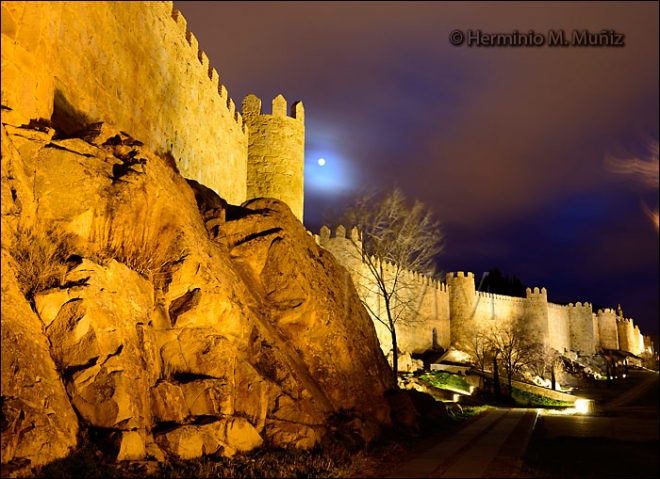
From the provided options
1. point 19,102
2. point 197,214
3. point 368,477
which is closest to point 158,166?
point 197,214

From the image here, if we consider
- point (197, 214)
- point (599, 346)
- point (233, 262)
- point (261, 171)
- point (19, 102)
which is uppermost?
point (261, 171)

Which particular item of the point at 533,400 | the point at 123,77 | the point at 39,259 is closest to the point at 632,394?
the point at 533,400

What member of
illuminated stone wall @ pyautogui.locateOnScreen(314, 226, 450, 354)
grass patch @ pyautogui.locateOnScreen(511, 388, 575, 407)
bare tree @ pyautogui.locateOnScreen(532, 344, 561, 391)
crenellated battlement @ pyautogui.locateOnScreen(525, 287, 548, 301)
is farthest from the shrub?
crenellated battlement @ pyautogui.locateOnScreen(525, 287, 548, 301)

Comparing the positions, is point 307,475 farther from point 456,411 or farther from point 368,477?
point 456,411

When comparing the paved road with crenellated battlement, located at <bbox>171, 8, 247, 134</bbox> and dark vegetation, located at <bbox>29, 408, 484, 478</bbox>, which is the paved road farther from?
crenellated battlement, located at <bbox>171, 8, 247, 134</bbox>

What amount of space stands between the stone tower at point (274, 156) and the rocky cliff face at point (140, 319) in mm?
9103

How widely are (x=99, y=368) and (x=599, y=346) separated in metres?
73.4

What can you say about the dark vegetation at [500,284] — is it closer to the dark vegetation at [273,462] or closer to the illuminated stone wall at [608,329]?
the illuminated stone wall at [608,329]

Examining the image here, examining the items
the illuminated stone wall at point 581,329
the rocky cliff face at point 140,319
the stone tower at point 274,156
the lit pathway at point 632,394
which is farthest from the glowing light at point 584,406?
the illuminated stone wall at point 581,329

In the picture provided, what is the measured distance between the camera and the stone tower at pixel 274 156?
19781 mm

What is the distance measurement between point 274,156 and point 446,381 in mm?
15918

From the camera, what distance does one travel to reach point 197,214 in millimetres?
9758

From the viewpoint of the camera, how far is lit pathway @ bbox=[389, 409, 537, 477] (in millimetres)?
9141

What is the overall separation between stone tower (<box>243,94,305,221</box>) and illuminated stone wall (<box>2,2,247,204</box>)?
2.78 m
